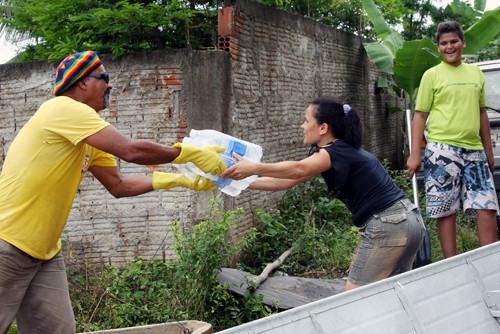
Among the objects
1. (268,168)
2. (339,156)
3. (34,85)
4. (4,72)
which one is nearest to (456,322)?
(339,156)

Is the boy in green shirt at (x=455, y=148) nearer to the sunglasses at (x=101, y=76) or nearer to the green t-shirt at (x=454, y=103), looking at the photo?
the green t-shirt at (x=454, y=103)

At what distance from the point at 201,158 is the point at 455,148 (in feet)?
7.80

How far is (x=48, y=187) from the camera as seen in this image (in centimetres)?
301

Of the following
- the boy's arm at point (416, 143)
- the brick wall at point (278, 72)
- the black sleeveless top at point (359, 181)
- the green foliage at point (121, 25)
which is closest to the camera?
the black sleeveless top at point (359, 181)

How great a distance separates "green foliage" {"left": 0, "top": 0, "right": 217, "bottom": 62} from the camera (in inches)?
231

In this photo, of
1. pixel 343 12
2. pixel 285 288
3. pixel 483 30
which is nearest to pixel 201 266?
pixel 285 288

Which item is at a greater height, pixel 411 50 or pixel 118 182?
pixel 411 50

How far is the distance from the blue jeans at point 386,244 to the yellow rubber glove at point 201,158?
1.01m

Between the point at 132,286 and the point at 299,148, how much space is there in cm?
322

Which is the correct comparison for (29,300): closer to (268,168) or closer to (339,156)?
(268,168)

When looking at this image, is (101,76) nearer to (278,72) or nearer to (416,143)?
(416,143)

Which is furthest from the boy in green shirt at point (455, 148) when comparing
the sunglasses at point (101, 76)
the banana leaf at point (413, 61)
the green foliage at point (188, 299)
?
the banana leaf at point (413, 61)

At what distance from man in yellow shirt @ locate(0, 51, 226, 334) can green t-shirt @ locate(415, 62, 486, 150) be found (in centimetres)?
259

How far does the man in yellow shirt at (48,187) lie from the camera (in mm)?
2971
